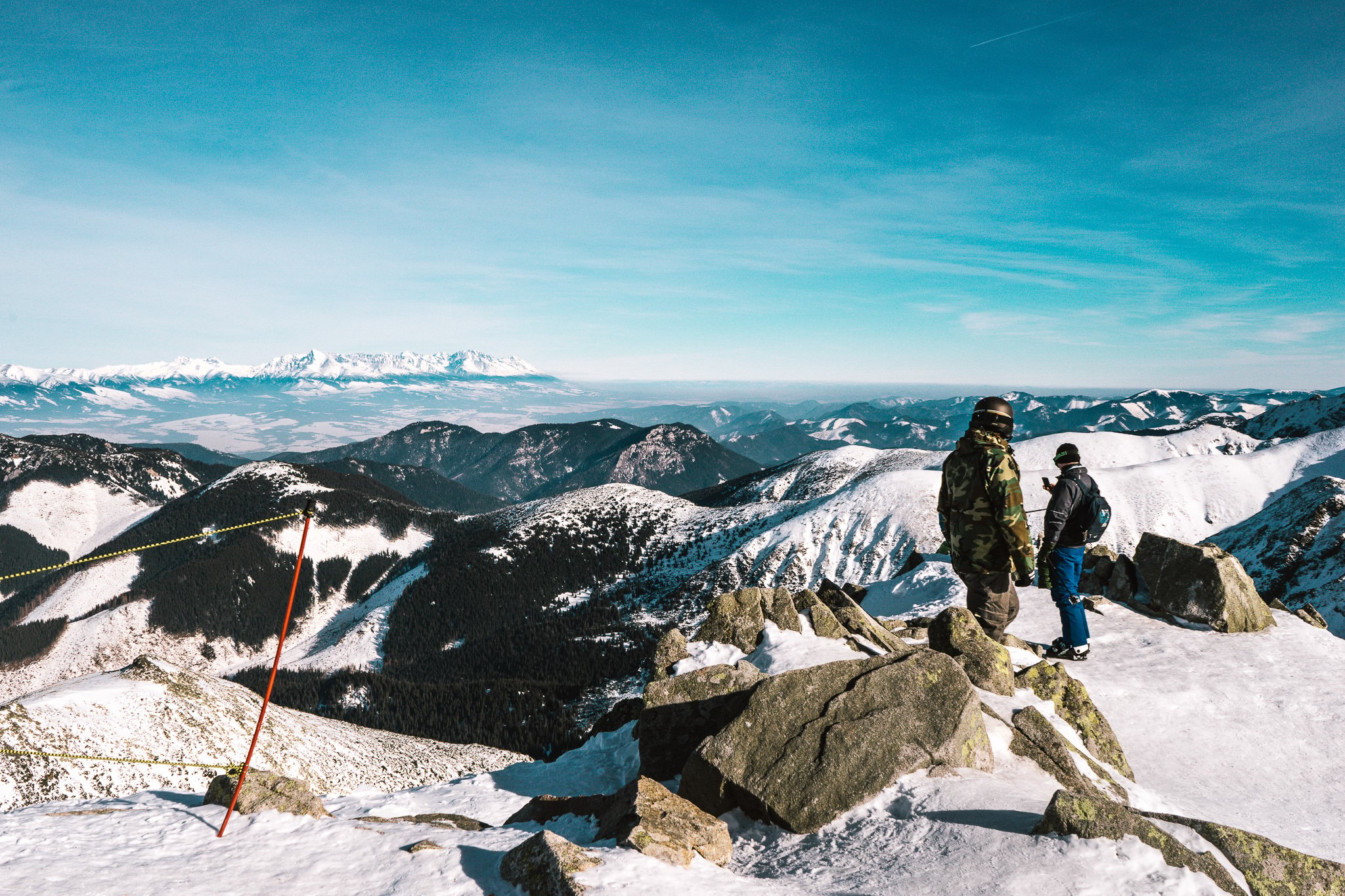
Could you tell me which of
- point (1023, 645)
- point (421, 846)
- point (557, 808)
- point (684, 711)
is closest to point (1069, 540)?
point (1023, 645)

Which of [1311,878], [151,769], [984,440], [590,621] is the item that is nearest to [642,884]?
[1311,878]

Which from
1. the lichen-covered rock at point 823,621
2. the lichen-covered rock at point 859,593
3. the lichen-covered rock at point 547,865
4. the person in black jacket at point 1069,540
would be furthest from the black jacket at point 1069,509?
the lichen-covered rock at point 859,593

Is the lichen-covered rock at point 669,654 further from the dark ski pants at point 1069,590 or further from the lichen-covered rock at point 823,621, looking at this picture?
the dark ski pants at point 1069,590

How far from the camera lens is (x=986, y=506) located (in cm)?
1394

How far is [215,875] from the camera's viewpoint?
33.8ft

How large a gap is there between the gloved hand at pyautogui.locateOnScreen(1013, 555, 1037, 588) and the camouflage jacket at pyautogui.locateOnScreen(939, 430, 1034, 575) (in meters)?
0.02

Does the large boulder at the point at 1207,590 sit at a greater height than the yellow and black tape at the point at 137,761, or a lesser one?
greater

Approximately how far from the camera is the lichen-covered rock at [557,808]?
1291 centimetres

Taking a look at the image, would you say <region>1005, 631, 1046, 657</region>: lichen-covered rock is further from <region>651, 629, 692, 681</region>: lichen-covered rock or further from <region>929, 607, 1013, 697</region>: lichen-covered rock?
<region>651, 629, 692, 681</region>: lichen-covered rock

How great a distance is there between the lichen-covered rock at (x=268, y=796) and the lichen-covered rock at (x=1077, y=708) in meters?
17.7

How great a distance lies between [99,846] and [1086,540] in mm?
24866

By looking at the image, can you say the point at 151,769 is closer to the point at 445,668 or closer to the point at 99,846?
the point at 99,846

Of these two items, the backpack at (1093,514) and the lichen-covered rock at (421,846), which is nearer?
the lichen-covered rock at (421,846)

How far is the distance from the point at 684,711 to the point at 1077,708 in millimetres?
9838
